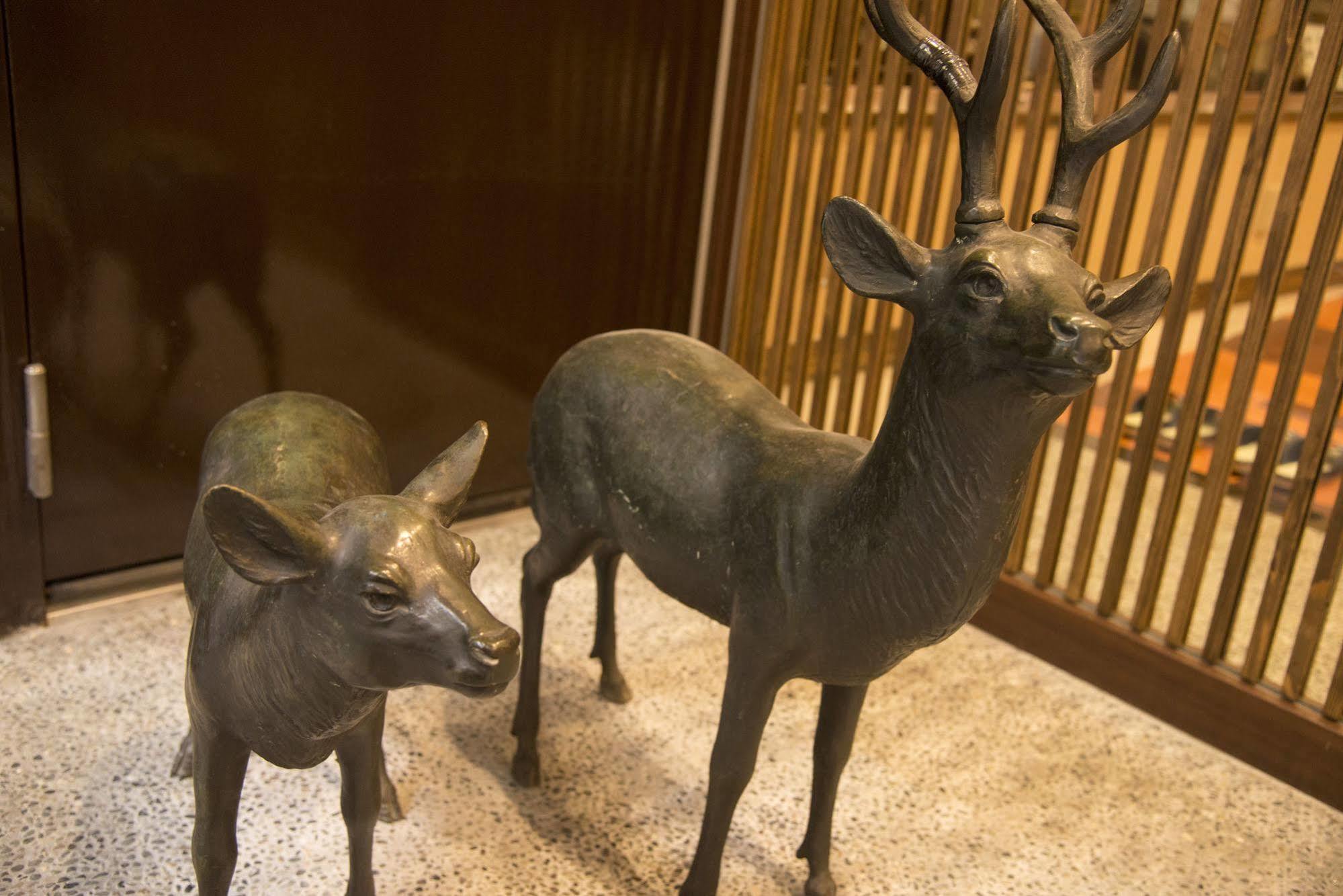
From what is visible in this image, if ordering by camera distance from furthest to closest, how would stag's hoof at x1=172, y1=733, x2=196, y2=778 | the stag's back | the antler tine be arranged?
stag's hoof at x1=172, y1=733, x2=196, y2=778 < the stag's back < the antler tine

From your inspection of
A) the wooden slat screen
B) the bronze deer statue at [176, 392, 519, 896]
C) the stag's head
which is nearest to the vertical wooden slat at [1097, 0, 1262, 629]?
the wooden slat screen

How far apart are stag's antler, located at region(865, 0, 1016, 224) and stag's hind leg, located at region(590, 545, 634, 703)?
118cm

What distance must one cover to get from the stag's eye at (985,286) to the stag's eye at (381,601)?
0.75 m

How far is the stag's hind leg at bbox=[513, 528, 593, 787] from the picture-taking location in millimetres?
2207

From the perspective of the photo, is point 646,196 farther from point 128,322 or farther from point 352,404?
point 128,322

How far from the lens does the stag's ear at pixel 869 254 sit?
1493 mm

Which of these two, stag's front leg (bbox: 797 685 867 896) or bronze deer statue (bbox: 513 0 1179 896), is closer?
bronze deer statue (bbox: 513 0 1179 896)

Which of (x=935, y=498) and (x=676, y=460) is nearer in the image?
(x=935, y=498)

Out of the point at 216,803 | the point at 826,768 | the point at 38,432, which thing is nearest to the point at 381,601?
the point at 216,803

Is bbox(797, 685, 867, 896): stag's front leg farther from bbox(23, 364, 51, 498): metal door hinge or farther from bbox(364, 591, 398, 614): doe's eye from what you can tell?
bbox(23, 364, 51, 498): metal door hinge

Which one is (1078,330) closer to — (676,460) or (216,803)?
(676,460)

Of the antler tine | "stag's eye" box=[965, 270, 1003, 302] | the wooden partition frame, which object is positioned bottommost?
the wooden partition frame

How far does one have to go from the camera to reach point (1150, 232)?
102 inches

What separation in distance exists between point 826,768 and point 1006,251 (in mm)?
961
